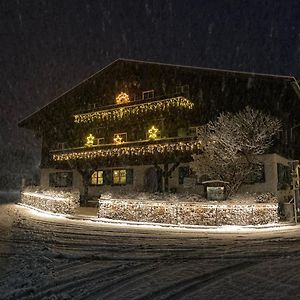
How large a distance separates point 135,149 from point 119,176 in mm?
4744

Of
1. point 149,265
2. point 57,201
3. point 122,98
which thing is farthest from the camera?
point 122,98

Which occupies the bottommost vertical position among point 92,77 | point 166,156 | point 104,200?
point 104,200

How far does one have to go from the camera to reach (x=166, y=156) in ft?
79.6

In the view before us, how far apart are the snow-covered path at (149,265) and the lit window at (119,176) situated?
15469 mm

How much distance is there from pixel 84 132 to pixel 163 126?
8716 mm

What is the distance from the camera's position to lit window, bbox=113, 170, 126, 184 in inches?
1136

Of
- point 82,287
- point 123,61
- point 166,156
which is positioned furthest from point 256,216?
point 123,61

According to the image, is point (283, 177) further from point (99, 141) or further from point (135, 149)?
point (99, 141)

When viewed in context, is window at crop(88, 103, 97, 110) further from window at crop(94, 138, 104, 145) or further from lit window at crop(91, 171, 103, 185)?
lit window at crop(91, 171, 103, 185)

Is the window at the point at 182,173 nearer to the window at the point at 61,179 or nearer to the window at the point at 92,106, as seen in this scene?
the window at the point at 92,106

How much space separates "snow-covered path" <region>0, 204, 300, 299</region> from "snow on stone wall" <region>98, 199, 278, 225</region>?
2.36m

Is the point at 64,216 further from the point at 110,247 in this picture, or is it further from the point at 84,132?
the point at 84,132

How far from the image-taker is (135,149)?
25234mm

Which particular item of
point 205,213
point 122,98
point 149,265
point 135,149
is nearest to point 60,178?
point 122,98
